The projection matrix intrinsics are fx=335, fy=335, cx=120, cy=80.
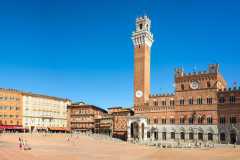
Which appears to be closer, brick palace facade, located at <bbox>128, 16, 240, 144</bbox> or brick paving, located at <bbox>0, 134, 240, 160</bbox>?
brick paving, located at <bbox>0, 134, 240, 160</bbox>

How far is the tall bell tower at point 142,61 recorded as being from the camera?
88.0 metres

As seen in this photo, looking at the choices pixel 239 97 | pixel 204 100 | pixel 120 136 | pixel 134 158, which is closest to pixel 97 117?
pixel 120 136

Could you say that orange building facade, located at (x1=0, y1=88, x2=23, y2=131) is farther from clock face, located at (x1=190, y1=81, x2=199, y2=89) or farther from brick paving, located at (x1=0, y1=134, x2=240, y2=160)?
clock face, located at (x1=190, y1=81, x2=199, y2=89)

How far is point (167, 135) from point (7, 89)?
43763mm

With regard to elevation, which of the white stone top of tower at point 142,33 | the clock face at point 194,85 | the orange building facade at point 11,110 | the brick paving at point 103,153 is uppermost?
the white stone top of tower at point 142,33

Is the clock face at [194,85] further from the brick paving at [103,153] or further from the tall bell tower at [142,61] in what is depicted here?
the brick paving at [103,153]

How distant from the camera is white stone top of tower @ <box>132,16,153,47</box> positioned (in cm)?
8988

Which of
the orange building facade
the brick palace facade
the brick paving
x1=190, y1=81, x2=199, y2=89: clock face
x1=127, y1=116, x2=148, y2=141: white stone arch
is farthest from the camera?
the orange building facade

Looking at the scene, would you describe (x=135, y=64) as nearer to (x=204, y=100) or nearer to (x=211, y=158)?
(x=204, y=100)

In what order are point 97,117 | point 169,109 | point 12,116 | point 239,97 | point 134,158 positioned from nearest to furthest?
point 134,158
point 239,97
point 169,109
point 12,116
point 97,117

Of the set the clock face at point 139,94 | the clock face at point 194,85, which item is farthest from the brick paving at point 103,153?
the clock face at point 139,94

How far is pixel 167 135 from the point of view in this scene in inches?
3211

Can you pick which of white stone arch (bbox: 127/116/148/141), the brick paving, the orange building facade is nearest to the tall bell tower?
white stone arch (bbox: 127/116/148/141)

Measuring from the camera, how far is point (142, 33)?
8994cm
